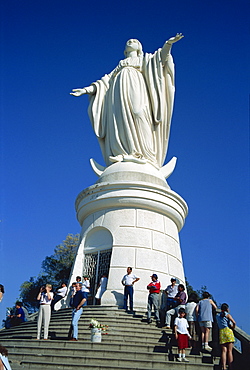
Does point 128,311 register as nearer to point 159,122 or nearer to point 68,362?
point 68,362

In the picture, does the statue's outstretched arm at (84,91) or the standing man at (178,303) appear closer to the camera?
the standing man at (178,303)

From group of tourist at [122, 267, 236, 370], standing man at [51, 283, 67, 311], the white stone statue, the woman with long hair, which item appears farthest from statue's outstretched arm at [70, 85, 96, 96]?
the woman with long hair

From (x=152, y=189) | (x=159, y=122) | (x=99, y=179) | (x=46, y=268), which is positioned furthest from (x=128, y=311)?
(x=46, y=268)

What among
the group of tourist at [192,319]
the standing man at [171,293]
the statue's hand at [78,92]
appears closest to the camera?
the group of tourist at [192,319]

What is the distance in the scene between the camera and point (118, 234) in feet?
46.8

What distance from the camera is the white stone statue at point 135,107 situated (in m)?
17.1

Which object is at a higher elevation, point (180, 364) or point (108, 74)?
point (108, 74)

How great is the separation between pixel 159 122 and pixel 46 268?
15147 mm

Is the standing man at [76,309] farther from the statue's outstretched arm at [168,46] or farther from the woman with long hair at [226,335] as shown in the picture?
the statue's outstretched arm at [168,46]

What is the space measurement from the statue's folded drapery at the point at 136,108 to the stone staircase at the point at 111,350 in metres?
8.36

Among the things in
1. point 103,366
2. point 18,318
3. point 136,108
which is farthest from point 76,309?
point 136,108

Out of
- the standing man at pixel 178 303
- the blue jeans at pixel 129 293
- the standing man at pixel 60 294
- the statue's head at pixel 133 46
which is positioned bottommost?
the standing man at pixel 178 303

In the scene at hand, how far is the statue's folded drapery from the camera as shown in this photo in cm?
1711

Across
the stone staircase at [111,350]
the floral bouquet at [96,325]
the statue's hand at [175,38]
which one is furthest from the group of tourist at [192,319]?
the statue's hand at [175,38]
